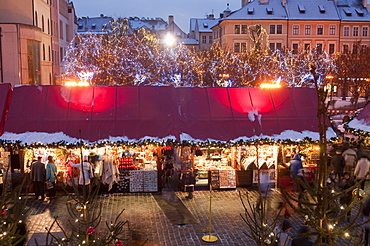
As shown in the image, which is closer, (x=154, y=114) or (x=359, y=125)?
(x=154, y=114)

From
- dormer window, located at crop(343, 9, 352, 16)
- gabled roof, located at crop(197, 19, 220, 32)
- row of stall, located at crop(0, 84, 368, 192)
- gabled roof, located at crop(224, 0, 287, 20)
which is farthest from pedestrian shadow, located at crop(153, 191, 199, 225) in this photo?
gabled roof, located at crop(197, 19, 220, 32)

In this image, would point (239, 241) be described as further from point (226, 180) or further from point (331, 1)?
point (331, 1)

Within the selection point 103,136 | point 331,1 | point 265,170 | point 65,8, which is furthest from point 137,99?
point 331,1

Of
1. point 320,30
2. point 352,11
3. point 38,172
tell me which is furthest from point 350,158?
point 352,11

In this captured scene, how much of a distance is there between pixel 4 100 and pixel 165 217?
7.31 m

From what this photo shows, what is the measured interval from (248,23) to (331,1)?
13.8m

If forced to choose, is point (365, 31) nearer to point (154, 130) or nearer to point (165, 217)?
point (154, 130)

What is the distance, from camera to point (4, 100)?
1466 cm

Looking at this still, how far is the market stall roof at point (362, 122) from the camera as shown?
1660 centimetres

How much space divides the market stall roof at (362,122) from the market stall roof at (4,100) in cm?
1379

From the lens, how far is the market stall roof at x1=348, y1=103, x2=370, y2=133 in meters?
16.6

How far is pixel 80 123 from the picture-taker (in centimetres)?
1441

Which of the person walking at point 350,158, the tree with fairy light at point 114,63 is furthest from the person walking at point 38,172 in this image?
the tree with fairy light at point 114,63

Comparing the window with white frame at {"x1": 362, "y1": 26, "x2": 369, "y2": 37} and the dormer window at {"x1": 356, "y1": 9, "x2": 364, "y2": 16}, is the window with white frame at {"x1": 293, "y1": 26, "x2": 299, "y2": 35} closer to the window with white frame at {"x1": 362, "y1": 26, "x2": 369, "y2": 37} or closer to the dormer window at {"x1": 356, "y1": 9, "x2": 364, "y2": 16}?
the dormer window at {"x1": 356, "y1": 9, "x2": 364, "y2": 16}
